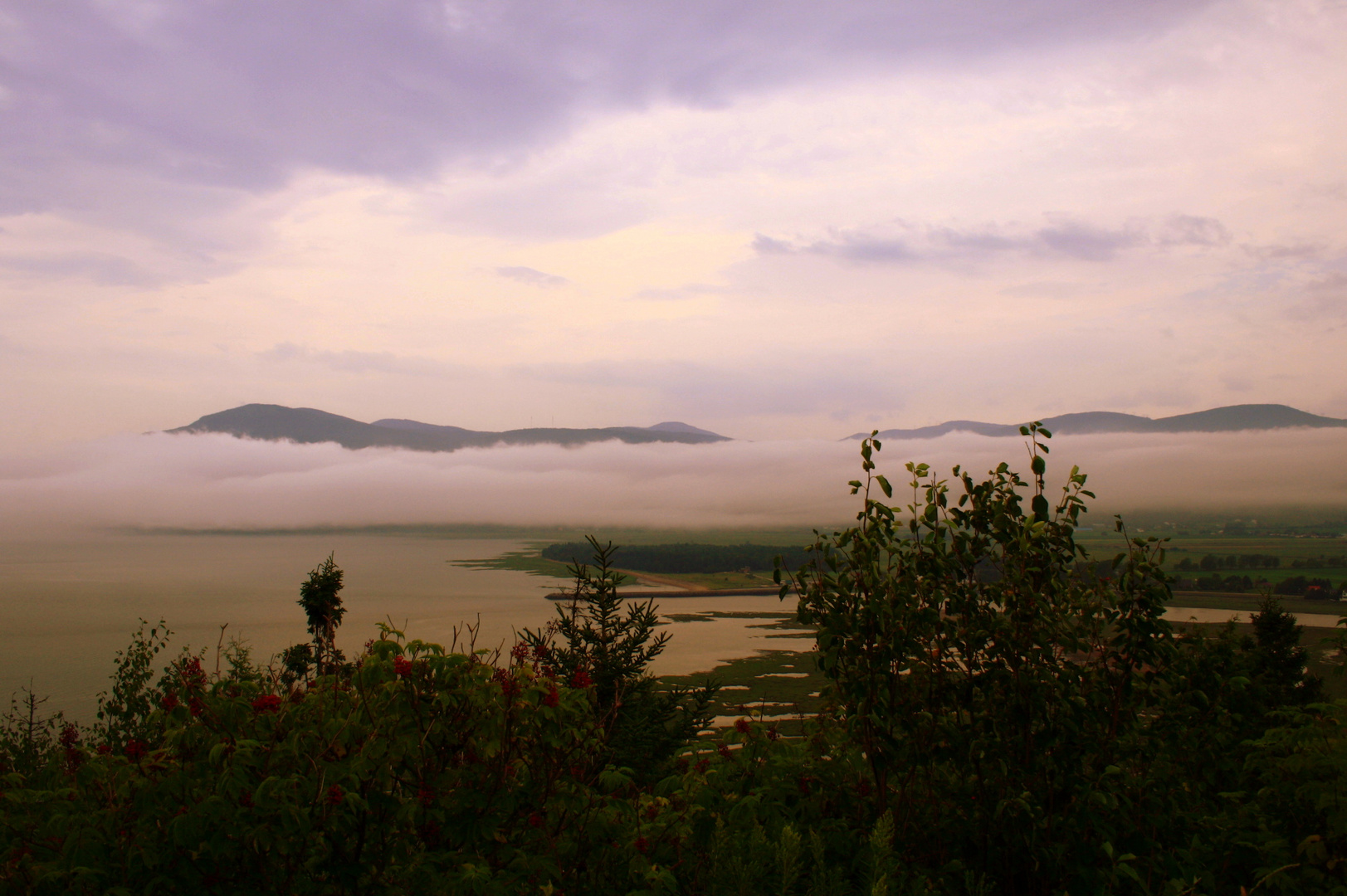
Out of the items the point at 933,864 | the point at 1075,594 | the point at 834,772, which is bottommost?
the point at 933,864

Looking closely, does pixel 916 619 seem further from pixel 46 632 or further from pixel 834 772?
pixel 46 632

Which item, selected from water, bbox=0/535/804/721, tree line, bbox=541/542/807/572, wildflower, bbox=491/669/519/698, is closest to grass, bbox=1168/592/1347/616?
water, bbox=0/535/804/721

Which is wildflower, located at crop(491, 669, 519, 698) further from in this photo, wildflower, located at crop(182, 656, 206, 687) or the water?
the water

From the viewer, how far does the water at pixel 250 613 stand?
187 feet

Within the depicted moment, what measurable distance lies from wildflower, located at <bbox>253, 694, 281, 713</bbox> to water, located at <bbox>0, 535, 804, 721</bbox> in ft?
51.0

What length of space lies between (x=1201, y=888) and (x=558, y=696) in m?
3.65

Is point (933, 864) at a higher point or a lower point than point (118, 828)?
lower

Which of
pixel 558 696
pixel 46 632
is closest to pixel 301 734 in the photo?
pixel 558 696

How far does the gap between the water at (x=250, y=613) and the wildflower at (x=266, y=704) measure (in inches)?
612

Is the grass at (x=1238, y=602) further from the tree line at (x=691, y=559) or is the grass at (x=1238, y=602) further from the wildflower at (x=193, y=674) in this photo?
the wildflower at (x=193, y=674)

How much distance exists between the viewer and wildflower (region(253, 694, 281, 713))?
3.82 metres

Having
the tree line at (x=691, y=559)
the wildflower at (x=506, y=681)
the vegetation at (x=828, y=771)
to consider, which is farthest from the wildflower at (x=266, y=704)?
the tree line at (x=691, y=559)

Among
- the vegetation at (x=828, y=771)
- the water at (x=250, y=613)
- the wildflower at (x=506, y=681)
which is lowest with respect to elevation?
the water at (x=250, y=613)

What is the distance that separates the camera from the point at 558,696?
4047mm
